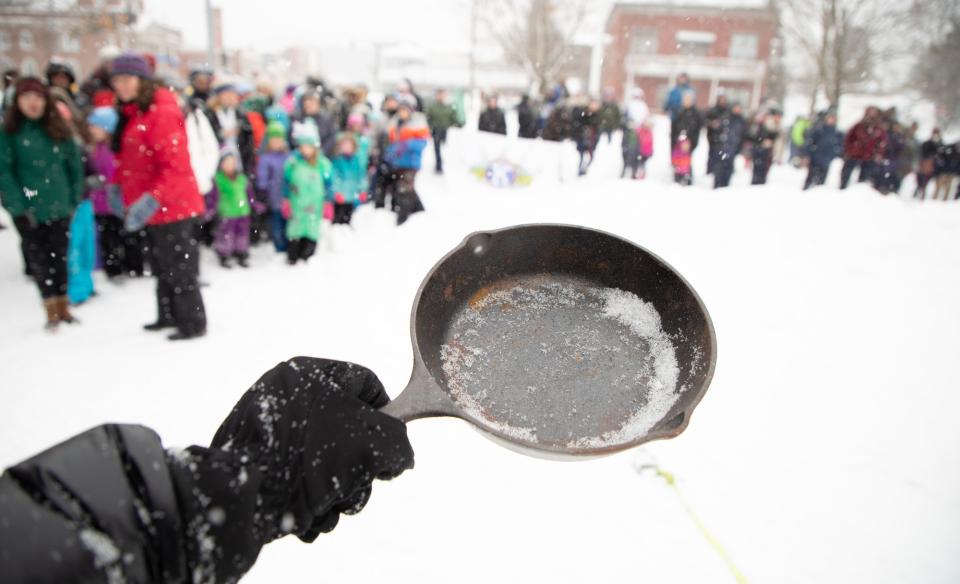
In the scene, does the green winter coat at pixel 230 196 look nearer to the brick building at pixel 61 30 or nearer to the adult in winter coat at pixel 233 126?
the adult in winter coat at pixel 233 126

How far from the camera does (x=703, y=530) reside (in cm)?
229

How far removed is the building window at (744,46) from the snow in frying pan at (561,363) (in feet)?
129

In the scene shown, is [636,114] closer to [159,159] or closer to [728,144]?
[728,144]

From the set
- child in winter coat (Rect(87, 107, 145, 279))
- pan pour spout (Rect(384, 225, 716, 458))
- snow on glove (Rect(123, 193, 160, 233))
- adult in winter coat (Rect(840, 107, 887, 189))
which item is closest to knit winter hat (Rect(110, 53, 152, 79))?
snow on glove (Rect(123, 193, 160, 233))

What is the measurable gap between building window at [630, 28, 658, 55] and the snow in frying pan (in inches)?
1447

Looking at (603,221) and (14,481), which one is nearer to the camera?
(14,481)

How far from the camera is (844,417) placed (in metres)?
3.07

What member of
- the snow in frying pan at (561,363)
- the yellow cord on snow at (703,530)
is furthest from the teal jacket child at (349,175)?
the snow in frying pan at (561,363)

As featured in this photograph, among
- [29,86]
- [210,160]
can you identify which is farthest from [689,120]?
[29,86]

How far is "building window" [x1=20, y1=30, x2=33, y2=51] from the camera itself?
117 ft

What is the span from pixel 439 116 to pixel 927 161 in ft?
35.7

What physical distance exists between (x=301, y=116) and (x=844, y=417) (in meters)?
6.50

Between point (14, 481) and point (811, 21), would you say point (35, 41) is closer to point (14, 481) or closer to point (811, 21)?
point (811, 21)

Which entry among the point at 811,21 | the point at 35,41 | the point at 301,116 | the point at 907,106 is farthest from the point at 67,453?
the point at 35,41
